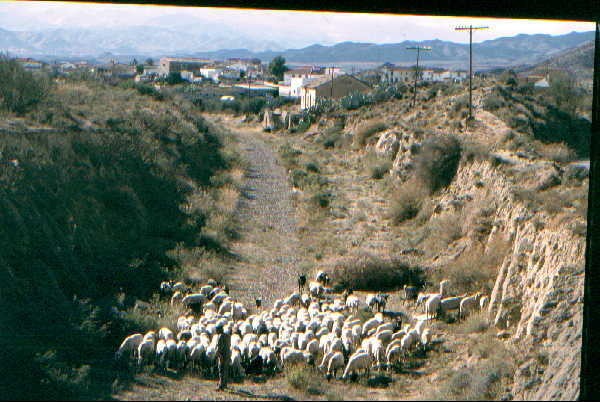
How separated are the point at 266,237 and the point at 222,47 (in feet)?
62.0

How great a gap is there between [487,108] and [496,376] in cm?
2946

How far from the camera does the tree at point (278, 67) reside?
62.1 m

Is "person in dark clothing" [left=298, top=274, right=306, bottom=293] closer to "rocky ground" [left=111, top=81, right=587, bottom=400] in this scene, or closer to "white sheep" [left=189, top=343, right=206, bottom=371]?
"rocky ground" [left=111, top=81, right=587, bottom=400]

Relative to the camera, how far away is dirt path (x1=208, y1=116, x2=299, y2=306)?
49.9 ft

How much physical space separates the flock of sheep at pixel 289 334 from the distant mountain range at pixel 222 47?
8.91 metres

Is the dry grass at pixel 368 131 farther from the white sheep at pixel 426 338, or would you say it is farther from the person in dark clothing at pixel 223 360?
the person in dark clothing at pixel 223 360

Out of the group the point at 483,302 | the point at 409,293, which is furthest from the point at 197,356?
the point at 409,293

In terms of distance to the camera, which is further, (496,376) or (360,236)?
(360,236)

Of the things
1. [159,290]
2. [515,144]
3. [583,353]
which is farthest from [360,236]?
[583,353]

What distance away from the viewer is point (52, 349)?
8648 millimetres

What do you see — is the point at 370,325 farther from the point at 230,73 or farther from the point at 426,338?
the point at 230,73

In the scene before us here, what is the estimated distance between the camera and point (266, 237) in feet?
66.1

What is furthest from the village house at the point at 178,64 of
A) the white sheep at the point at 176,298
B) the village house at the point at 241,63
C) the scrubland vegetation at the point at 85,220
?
the white sheep at the point at 176,298

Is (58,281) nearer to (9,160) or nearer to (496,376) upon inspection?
(9,160)
